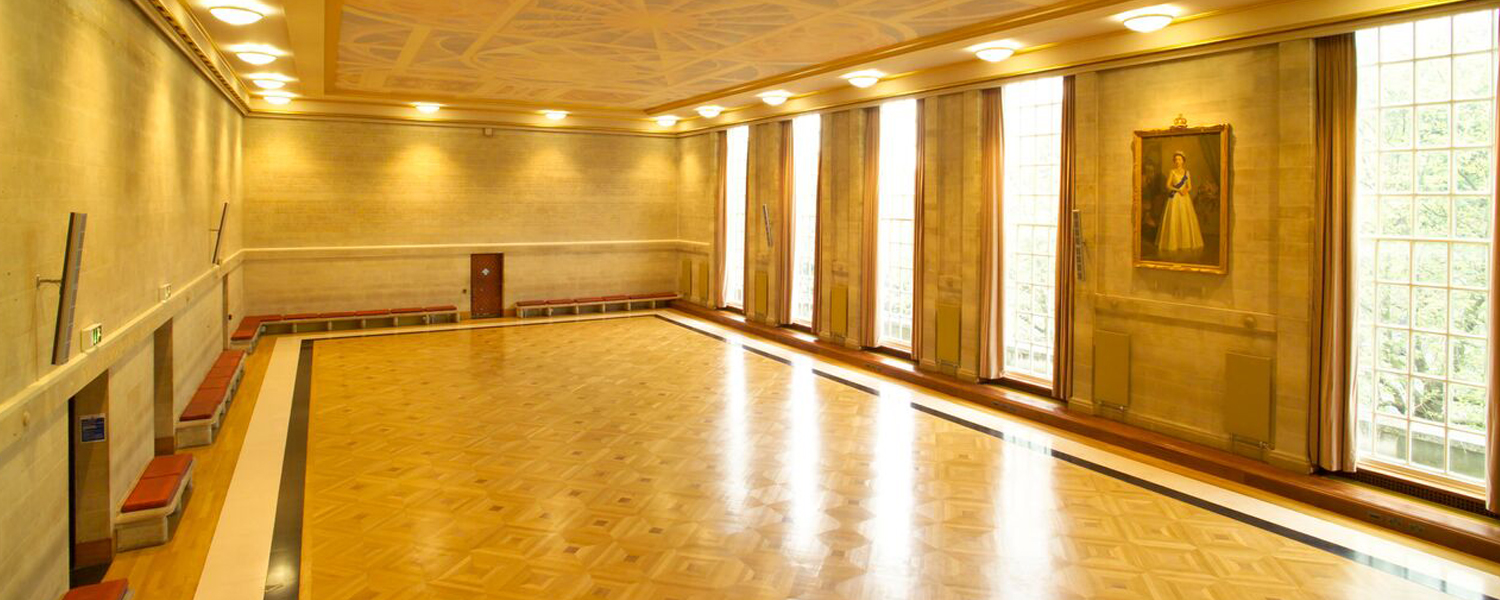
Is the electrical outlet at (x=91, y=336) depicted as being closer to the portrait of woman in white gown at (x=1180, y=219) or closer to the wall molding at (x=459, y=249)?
the portrait of woman in white gown at (x=1180, y=219)

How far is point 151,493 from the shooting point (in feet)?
20.6

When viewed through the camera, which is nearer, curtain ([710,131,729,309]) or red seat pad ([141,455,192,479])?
red seat pad ([141,455,192,479])

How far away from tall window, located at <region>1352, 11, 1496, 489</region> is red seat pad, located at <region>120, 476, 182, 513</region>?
9.16 m

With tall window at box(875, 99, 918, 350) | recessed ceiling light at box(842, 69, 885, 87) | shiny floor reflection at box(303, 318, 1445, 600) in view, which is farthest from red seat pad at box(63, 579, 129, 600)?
tall window at box(875, 99, 918, 350)

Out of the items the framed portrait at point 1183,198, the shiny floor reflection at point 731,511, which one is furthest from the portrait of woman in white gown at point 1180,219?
the shiny floor reflection at point 731,511

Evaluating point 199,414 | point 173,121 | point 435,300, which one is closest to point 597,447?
point 199,414

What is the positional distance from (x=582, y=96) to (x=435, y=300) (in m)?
5.46

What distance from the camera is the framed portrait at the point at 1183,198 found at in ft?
26.0

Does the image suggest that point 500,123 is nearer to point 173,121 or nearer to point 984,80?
point 173,121

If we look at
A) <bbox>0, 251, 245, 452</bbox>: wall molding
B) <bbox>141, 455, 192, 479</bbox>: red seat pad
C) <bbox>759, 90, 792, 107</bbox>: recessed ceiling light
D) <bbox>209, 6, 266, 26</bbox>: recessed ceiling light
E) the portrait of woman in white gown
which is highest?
<bbox>759, 90, 792, 107</bbox>: recessed ceiling light

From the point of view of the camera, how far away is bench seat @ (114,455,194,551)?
235 inches

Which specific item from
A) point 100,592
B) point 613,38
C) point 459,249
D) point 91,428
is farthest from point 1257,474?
point 459,249

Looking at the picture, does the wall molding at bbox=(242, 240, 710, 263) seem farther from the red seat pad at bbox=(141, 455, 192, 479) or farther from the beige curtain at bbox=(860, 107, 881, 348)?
the red seat pad at bbox=(141, 455, 192, 479)

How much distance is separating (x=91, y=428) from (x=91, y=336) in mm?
776
